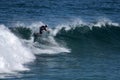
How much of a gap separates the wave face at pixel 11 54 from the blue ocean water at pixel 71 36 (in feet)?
1.83

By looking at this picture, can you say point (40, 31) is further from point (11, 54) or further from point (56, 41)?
point (11, 54)

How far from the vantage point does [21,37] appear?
2173 inches

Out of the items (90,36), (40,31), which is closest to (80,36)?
(90,36)

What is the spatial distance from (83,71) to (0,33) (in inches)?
319

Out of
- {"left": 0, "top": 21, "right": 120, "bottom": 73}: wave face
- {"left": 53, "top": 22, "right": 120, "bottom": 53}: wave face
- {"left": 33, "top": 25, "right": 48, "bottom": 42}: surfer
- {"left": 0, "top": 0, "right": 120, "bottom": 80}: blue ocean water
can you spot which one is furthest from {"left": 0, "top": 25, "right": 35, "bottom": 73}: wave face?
{"left": 53, "top": 22, "right": 120, "bottom": 53}: wave face

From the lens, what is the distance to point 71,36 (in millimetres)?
56219

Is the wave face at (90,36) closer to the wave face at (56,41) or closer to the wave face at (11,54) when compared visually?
the wave face at (56,41)

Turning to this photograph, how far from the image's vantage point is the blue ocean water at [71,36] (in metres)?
43.8

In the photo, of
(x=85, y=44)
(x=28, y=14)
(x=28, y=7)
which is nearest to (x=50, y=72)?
(x=85, y=44)

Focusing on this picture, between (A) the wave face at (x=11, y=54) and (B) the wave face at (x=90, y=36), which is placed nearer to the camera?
(A) the wave face at (x=11, y=54)

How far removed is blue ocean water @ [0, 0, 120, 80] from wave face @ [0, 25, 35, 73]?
1.83 ft

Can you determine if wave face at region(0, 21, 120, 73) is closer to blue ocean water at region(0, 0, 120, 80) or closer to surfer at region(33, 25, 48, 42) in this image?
blue ocean water at region(0, 0, 120, 80)

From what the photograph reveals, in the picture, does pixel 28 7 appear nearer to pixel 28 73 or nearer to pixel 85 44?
pixel 85 44

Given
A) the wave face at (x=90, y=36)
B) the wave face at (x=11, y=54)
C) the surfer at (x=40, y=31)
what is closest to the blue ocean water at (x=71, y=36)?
the wave face at (x=90, y=36)
